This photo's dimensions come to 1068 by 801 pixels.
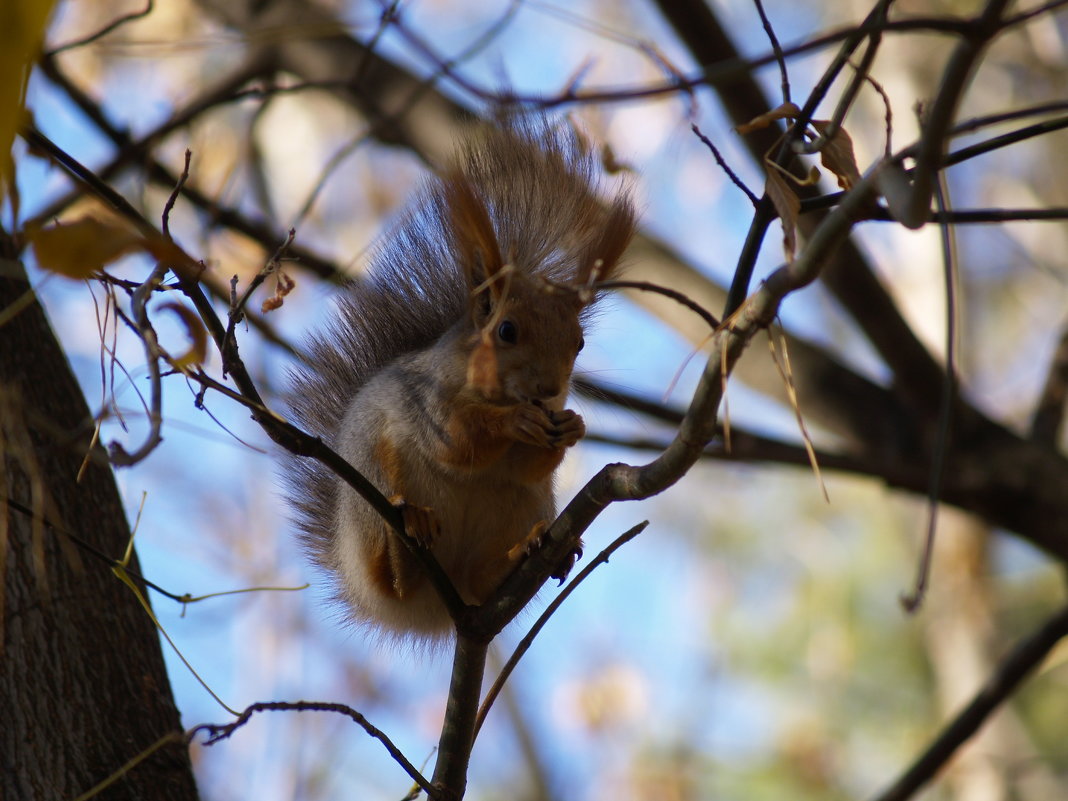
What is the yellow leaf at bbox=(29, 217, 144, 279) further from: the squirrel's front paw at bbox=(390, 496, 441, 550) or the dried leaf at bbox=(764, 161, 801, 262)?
the squirrel's front paw at bbox=(390, 496, 441, 550)

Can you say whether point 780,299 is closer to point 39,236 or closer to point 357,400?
point 39,236

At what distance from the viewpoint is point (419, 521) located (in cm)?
191

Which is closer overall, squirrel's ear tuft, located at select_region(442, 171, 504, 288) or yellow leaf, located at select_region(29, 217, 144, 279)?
yellow leaf, located at select_region(29, 217, 144, 279)

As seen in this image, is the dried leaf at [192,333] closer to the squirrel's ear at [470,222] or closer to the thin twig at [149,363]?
the thin twig at [149,363]

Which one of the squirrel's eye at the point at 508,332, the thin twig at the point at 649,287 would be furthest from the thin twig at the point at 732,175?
the squirrel's eye at the point at 508,332

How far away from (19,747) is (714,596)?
9135 millimetres

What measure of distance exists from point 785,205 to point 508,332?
941 mm

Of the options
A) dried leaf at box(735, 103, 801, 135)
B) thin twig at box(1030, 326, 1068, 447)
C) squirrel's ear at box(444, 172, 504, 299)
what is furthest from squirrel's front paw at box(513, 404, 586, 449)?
thin twig at box(1030, 326, 1068, 447)

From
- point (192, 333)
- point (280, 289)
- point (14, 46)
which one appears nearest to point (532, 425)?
point (280, 289)

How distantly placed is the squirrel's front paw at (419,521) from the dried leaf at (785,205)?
36.6 inches

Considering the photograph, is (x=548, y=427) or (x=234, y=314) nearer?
(x=234, y=314)

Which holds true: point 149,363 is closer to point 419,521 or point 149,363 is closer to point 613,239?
point 419,521

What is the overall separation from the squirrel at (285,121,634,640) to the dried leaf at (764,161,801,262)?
77 cm

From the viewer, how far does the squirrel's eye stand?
6.70 feet
